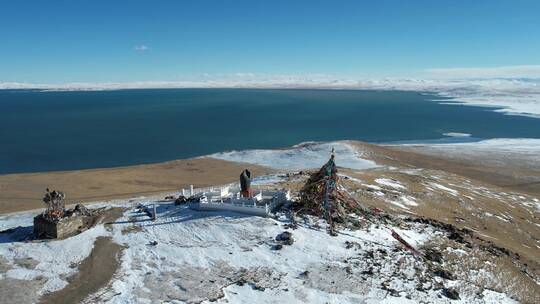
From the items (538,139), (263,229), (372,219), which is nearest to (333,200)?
(372,219)

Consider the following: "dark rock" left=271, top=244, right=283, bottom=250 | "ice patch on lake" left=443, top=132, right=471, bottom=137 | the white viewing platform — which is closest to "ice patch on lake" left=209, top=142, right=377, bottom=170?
the white viewing platform

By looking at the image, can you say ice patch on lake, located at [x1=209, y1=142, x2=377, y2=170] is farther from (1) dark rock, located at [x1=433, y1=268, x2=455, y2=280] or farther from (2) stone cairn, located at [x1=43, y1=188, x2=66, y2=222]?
(2) stone cairn, located at [x1=43, y1=188, x2=66, y2=222]

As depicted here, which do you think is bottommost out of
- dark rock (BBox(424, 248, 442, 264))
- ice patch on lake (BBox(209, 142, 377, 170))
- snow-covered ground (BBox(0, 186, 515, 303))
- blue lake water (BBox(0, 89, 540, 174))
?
blue lake water (BBox(0, 89, 540, 174))

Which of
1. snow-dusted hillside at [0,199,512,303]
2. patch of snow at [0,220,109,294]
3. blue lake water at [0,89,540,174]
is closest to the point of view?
snow-dusted hillside at [0,199,512,303]

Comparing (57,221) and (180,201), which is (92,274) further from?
(180,201)

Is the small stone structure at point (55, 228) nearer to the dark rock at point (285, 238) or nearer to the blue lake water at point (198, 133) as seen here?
the dark rock at point (285, 238)

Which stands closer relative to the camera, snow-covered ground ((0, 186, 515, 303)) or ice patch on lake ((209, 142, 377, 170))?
snow-covered ground ((0, 186, 515, 303))

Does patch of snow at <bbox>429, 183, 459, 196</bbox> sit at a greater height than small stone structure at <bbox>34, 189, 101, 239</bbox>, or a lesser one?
lesser

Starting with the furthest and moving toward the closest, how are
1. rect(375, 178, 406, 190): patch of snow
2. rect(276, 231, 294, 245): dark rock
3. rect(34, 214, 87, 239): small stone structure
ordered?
rect(375, 178, 406, 190): patch of snow
rect(34, 214, 87, 239): small stone structure
rect(276, 231, 294, 245): dark rock

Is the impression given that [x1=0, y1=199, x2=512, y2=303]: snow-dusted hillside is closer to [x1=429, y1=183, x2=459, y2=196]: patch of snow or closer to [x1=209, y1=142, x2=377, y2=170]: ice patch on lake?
[x1=429, y1=183, x2=459, y2=196]: patch of snow
